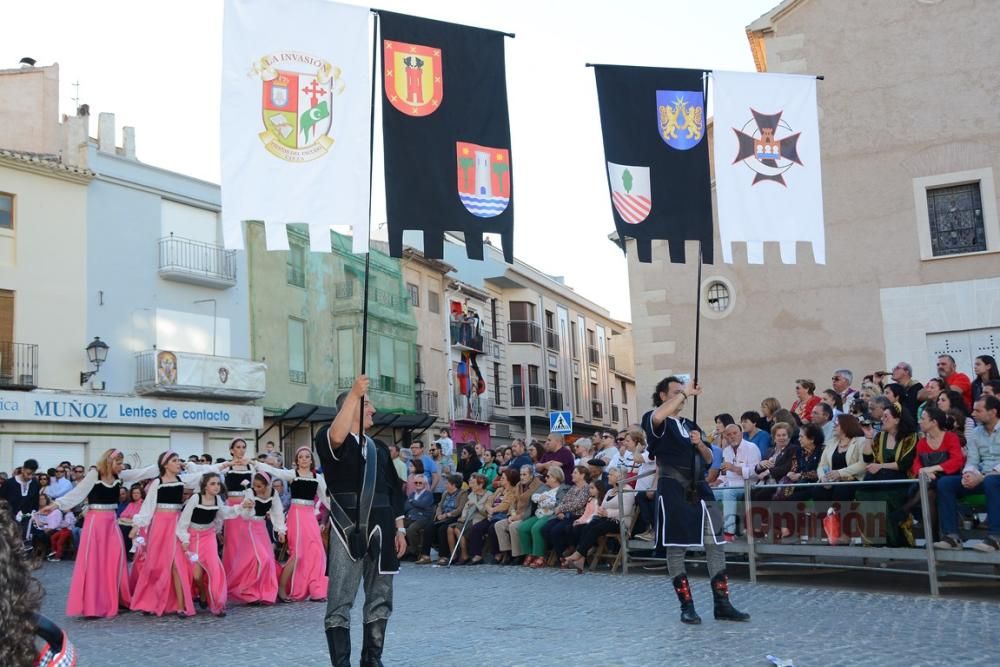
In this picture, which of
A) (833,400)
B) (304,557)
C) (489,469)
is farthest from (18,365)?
(833,400)

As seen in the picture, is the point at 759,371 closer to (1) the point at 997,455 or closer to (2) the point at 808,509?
(2) the point at 808,509

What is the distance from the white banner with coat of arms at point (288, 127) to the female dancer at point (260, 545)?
189 inches

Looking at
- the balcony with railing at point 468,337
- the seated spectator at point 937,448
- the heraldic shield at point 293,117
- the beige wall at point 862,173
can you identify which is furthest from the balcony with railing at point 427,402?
the heraldic shield at point 293,117

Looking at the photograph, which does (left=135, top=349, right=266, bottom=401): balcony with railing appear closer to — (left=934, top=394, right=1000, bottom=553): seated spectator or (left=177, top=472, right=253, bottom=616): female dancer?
(left=177, top=472, right=253, bottom=616): female dancer

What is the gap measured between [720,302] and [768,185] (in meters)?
13.2

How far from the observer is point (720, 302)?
81.3 ft

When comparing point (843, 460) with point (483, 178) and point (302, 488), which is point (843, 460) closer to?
point (483, 178)

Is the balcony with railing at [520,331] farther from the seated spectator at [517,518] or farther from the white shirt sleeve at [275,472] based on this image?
the white shirt sleeve at [275,472]

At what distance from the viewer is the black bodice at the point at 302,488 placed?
541 inches

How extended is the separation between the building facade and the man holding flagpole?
23.1 m

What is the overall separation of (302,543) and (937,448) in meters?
7.33

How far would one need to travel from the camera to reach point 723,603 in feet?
31.6

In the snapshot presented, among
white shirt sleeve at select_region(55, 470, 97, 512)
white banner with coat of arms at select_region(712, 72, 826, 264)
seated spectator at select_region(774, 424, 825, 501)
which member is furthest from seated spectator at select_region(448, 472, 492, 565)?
white banner with coat of arms at select_region(712, 72, 826, 264)

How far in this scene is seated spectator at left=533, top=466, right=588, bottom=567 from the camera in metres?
16.8
